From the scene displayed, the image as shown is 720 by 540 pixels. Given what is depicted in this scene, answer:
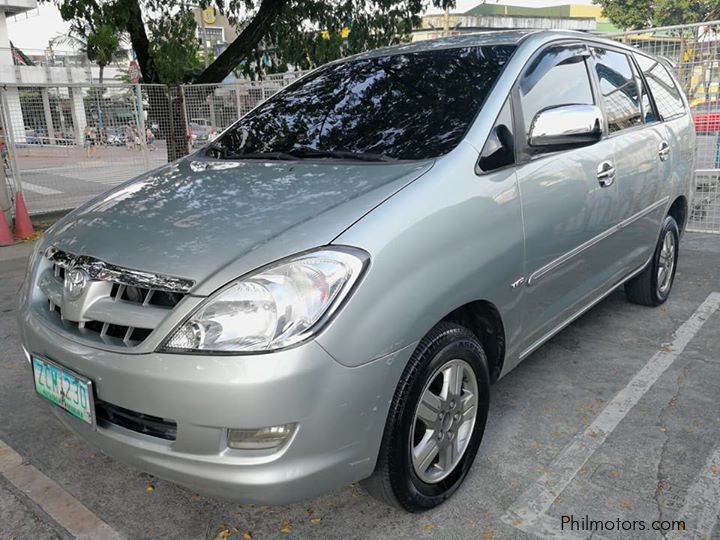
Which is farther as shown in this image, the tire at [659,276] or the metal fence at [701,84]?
the metal fence at [701,84]

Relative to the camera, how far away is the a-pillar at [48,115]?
820cm

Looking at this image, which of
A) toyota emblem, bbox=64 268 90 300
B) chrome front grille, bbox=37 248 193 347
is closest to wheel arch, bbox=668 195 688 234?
chrome front grille, bbox=37 248 193 347

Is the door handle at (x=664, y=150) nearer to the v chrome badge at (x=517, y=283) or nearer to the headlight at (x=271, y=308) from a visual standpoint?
the v chrome badge at (x=517, y=283)

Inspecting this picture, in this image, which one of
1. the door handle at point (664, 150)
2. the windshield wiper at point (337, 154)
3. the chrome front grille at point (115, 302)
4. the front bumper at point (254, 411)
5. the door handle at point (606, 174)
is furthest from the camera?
the door handle at point (664, 150)

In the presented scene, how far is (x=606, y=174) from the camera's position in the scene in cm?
314

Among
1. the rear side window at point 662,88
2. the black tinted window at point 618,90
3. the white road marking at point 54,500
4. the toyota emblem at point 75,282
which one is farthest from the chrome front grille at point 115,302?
the rear side window at point 662,88

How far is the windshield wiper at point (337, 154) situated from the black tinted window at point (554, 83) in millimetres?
684

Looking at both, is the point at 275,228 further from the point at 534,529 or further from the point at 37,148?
the point at 37,148

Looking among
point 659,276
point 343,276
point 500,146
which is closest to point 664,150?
point 659,276

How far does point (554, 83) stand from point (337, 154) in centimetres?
117

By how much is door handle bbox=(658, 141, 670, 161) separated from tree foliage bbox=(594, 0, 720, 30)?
49117 mm

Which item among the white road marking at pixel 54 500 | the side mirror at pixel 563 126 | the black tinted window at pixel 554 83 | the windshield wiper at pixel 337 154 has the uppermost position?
the black tinted window at pixel 554 83

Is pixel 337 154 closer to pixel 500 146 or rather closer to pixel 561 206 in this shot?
pixel 500 146

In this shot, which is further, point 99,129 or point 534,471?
point 99,129
